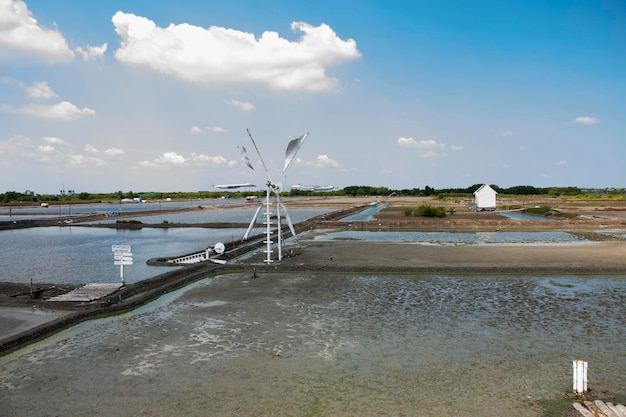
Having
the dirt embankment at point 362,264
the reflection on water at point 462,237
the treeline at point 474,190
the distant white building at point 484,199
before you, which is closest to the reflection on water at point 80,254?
the dirt embankment at point 362,264

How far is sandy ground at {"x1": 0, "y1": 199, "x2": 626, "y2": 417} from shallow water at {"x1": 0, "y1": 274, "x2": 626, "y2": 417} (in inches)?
1.5

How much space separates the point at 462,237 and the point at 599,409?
3052 cm

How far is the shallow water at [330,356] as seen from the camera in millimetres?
8258

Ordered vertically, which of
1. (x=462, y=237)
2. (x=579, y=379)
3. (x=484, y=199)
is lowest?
(x=462, y=237)

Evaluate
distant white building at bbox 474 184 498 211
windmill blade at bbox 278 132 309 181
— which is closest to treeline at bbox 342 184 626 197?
distant white building at bbox 474 184 498 211

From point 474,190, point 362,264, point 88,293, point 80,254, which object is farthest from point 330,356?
point 474,190

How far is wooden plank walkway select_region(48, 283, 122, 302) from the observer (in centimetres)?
1513

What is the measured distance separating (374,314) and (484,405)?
607 cm

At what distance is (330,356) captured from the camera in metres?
10.4

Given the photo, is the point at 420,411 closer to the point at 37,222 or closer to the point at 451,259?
the point at 451,259

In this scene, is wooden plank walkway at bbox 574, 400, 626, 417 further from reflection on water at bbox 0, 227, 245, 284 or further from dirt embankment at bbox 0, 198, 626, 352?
reflection on water at bbox 0, 227, 245, 284

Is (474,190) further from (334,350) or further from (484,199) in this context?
(334,350)

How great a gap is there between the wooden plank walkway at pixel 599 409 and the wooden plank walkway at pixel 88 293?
46.0 feet

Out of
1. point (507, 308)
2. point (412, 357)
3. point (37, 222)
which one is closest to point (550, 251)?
point (507, 308)
